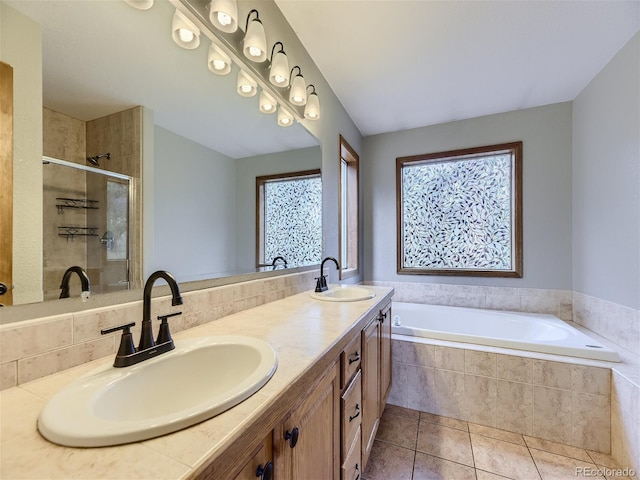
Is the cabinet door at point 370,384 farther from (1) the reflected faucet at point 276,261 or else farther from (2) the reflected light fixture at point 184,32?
(2) the reflected light fixture at point 184,32

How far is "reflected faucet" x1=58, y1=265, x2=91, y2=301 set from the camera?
0.67m

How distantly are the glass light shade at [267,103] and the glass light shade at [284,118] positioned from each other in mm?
53

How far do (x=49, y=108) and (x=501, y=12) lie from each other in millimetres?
2165

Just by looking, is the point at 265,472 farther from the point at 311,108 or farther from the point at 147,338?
the point at 311,108

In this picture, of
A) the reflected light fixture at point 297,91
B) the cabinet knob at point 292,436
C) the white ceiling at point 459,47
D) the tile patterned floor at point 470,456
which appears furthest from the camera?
the reflected light fixture at point 297,91

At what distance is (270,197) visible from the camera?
5.16 feet

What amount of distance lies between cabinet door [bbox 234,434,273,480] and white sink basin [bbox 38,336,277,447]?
0.11 meters

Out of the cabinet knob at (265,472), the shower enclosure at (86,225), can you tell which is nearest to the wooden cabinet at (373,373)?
the cabinet knob at (265,472)

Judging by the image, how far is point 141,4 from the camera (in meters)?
0.87

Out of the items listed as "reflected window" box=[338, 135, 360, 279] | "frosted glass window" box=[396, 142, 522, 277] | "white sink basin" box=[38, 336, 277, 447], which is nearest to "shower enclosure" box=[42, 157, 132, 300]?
"white sink basin" box=[38, 336, 277, 447]

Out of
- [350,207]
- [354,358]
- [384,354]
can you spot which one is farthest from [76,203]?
[350,207]

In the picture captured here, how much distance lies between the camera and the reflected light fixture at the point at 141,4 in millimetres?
852

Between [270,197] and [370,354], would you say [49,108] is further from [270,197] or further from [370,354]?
[370,354]

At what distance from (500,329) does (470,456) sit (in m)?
1.24
